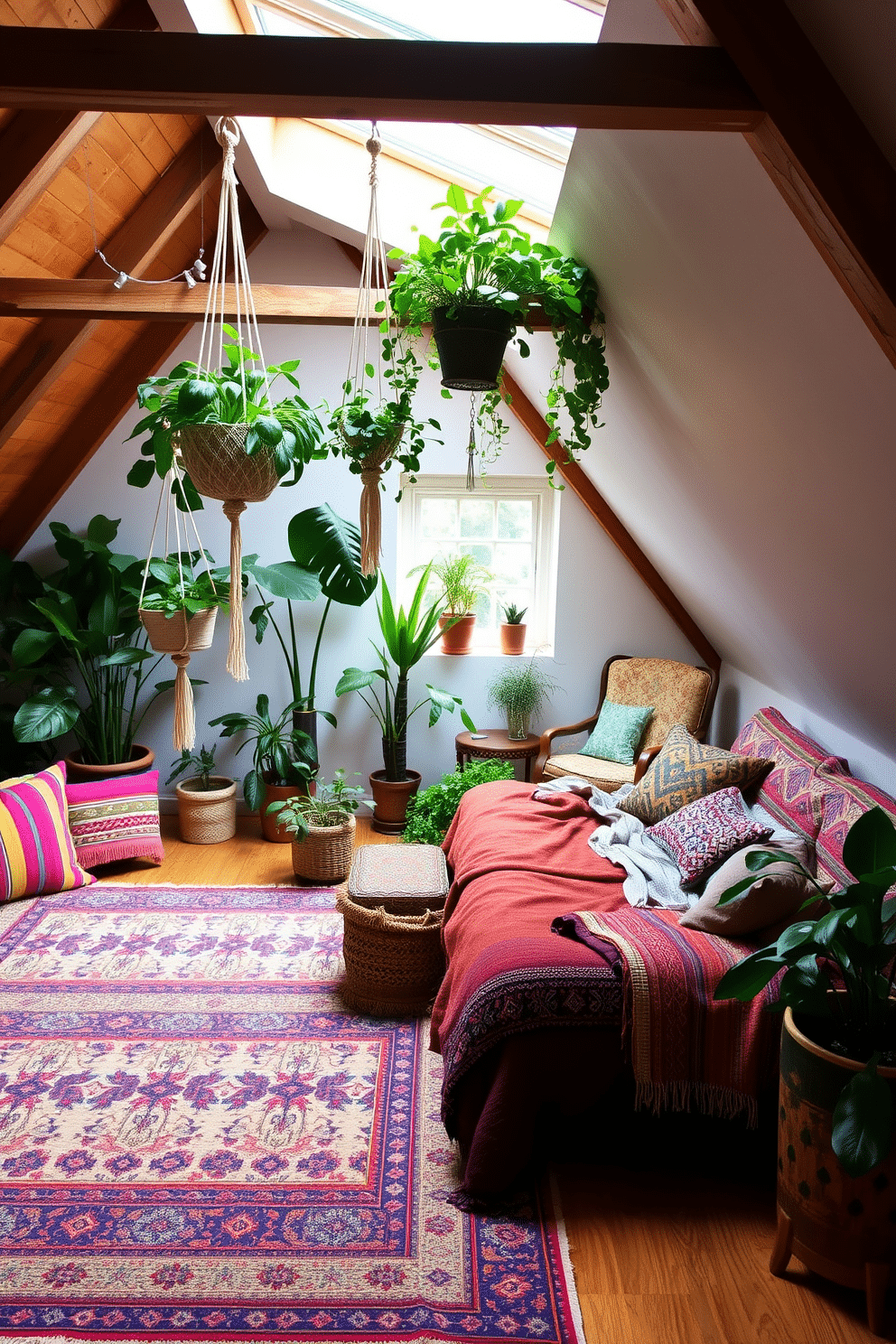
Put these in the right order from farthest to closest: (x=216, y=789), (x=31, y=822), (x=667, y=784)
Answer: (x=216, y=789), (x=31, y=822), (x=667, y=784)

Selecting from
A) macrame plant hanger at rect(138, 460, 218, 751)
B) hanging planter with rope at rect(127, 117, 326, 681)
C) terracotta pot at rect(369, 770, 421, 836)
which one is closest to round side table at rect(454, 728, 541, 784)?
terracotta pot at rect(369, 770, 421, 836)

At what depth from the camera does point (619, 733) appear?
4.88 m

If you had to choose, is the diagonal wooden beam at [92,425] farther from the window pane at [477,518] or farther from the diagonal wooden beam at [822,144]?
the diagonal wooden beam at [822,144]

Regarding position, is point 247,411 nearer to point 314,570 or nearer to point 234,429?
point 234,429

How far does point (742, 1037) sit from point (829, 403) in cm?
152

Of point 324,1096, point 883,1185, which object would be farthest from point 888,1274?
point 324,1096

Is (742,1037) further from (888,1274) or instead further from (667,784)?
(667,784)

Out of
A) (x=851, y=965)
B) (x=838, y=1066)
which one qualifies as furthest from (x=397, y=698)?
(x=838, y=1066)

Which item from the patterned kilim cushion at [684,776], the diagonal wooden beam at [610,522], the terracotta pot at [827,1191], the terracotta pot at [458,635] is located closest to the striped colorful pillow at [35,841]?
the terracotta pot at [458,635]

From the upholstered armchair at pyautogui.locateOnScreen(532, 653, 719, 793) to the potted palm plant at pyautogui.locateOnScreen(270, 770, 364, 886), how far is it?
966mm

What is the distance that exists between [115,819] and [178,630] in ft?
4.33

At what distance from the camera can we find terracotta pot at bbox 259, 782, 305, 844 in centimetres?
500

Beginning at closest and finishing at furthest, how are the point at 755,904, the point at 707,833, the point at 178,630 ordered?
the point at 755,904 → the point at 707,833 → the point at 178,630

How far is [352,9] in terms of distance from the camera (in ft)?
8.95
